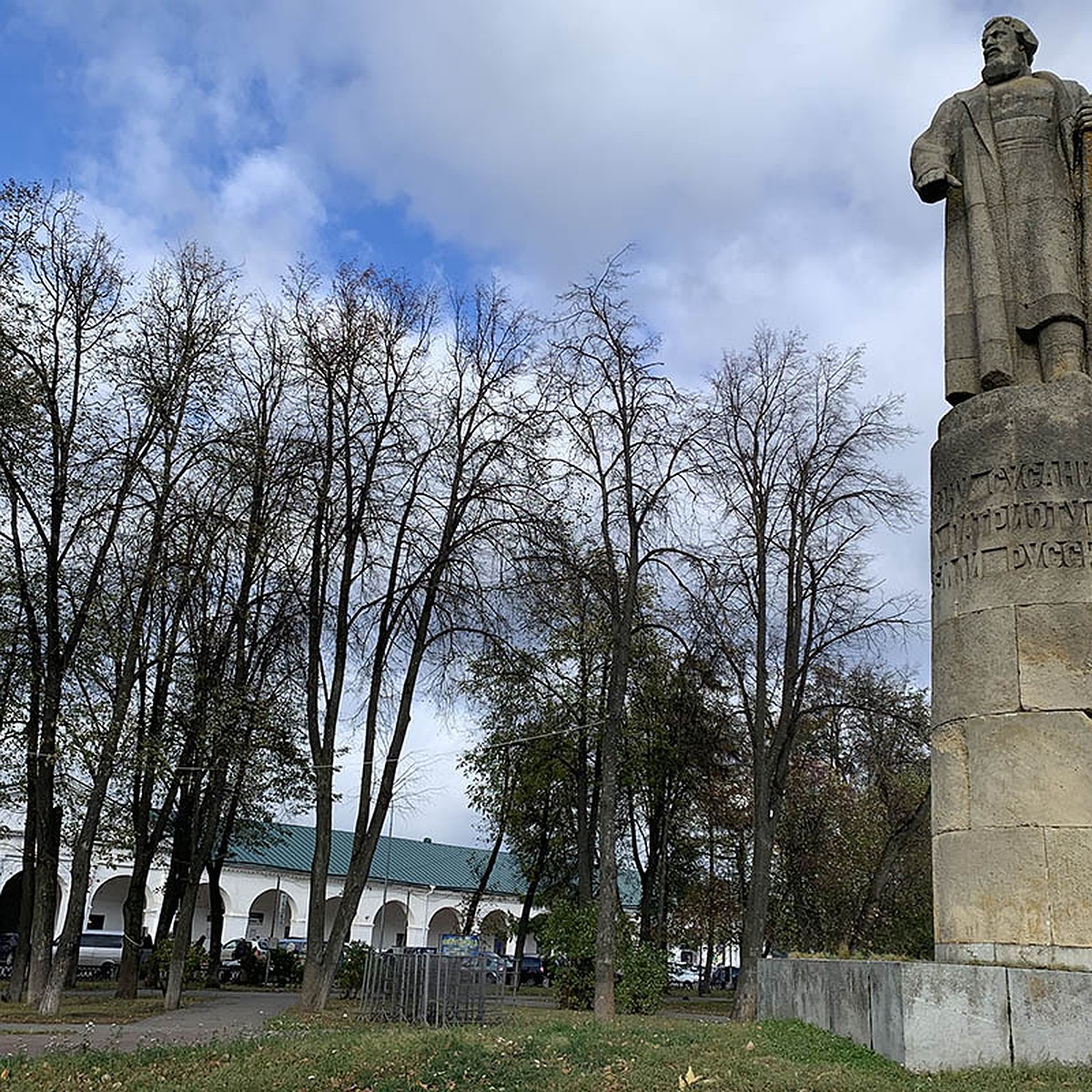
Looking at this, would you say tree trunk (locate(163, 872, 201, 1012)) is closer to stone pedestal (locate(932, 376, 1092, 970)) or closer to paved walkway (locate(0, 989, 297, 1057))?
paved walkway (locate(0, 989, 297, 1057))

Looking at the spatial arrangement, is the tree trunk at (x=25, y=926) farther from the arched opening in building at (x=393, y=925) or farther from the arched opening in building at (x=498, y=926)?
the arched opening in building at (x=393, y=925)

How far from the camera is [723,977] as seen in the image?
56781 millimetres

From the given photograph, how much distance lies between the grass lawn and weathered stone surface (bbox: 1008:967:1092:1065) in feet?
0.51

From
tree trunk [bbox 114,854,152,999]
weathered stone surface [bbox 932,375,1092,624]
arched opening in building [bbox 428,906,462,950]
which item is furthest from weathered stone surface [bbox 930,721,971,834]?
arched opening in building [bbox 428,906,462,950]

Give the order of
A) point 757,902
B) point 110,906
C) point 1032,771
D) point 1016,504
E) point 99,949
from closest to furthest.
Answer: point 1032,771 → point 1016,504 → point 757,902 → point 99,949 → point 110,906

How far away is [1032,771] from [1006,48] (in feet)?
21.8

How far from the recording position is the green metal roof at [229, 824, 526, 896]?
52.8 m

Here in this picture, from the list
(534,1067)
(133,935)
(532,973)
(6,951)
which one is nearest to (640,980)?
(133,935)

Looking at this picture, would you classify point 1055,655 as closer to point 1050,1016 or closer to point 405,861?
point 1050,1016

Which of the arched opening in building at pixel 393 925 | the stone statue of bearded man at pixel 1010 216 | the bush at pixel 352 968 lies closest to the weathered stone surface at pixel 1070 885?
the stone statue of bearded man at pixel 1010 216

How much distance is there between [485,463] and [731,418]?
5.46 metres

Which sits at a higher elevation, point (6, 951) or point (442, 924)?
point (442, 924)

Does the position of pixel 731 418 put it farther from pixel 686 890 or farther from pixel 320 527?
pixel 686 890

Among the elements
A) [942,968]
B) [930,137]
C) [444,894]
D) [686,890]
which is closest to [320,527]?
[930,137]
